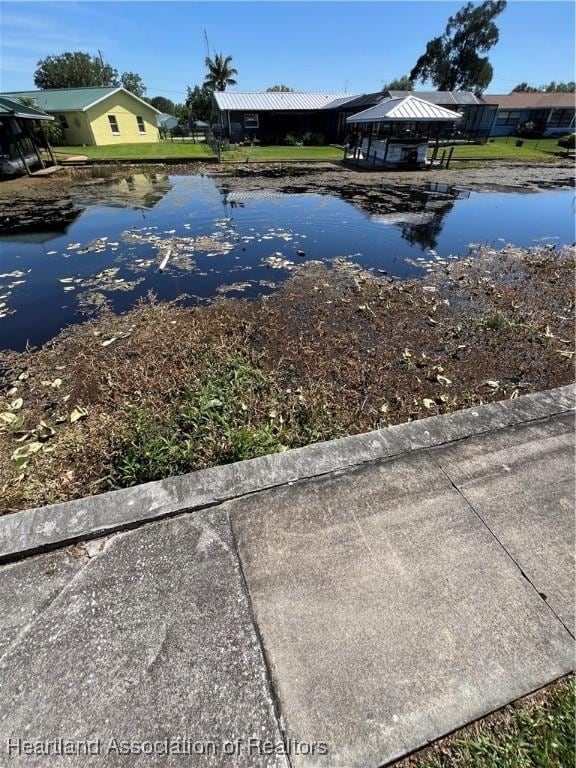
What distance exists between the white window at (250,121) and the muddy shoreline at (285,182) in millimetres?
15283

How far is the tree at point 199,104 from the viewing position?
1978 inches

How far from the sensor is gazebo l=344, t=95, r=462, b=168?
17.2 metres

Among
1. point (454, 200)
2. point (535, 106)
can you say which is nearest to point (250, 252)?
point (454, 200)

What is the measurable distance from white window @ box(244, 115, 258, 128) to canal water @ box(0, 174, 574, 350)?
23.4 m

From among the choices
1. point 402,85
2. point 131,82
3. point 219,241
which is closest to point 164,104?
point 131,82

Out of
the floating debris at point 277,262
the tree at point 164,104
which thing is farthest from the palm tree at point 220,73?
the tree at point 164,104

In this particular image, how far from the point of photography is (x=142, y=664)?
4.83 feet

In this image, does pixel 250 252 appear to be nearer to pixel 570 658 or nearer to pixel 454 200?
pixel 570 658

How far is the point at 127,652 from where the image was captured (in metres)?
1.51

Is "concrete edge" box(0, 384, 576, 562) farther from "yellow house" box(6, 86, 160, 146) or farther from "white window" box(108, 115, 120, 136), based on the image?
"white window" box(108, 115, 120, 136)

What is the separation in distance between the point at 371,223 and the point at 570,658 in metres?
9.90

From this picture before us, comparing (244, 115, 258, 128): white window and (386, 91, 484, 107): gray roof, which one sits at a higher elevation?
(386, 91, 484, 107): gray roof

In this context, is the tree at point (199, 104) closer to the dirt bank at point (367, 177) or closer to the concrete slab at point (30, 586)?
the dirt bank at point (367, 177)

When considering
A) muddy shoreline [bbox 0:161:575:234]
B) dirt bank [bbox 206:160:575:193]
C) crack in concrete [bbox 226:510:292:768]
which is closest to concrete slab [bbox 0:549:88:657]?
crack in concrete [bbox 226:510:292:768]
